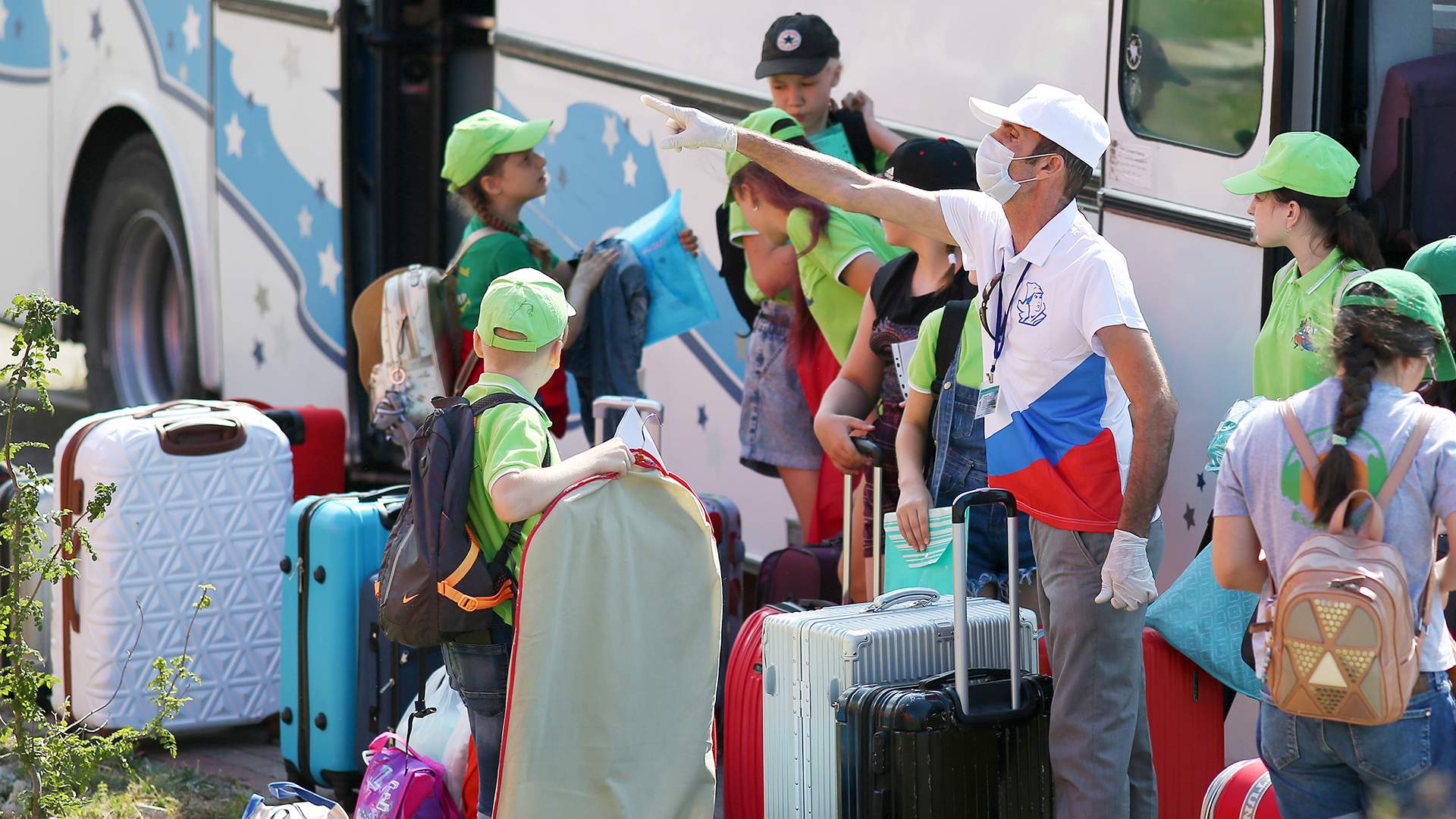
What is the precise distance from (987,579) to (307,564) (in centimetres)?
193

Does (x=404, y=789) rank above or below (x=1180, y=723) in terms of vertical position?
below

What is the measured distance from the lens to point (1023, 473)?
349 cm

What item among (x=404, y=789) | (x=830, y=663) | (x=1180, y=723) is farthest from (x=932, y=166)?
(x=404, y=789)

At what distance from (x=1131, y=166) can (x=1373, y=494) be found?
6.38 feet

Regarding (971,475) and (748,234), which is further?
(748,234)

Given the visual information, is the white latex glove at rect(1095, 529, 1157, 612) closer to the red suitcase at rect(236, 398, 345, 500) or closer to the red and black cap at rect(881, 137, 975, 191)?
the red and black cap at rect(881, 137, 975, 191)

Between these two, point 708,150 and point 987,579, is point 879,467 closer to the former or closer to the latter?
point 987,579

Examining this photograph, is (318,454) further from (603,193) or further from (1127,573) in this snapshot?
(1127,573)

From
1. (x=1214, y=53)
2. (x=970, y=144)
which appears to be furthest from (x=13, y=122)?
(x=1214, y=53)

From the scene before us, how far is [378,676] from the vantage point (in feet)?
15.5

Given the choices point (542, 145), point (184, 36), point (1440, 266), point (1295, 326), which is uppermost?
point (184, 36)

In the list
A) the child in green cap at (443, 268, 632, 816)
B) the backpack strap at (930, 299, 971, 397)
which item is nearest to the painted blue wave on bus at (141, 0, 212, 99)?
the child in green cap at (443, 268, 632, 816)

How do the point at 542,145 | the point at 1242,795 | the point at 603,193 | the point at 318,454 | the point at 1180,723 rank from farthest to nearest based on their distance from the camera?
the point at 542,145
the point at 603,193
the point at 318,454
the point at 1180,723
the point at 1242,795

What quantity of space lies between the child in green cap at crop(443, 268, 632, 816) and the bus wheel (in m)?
5.10
